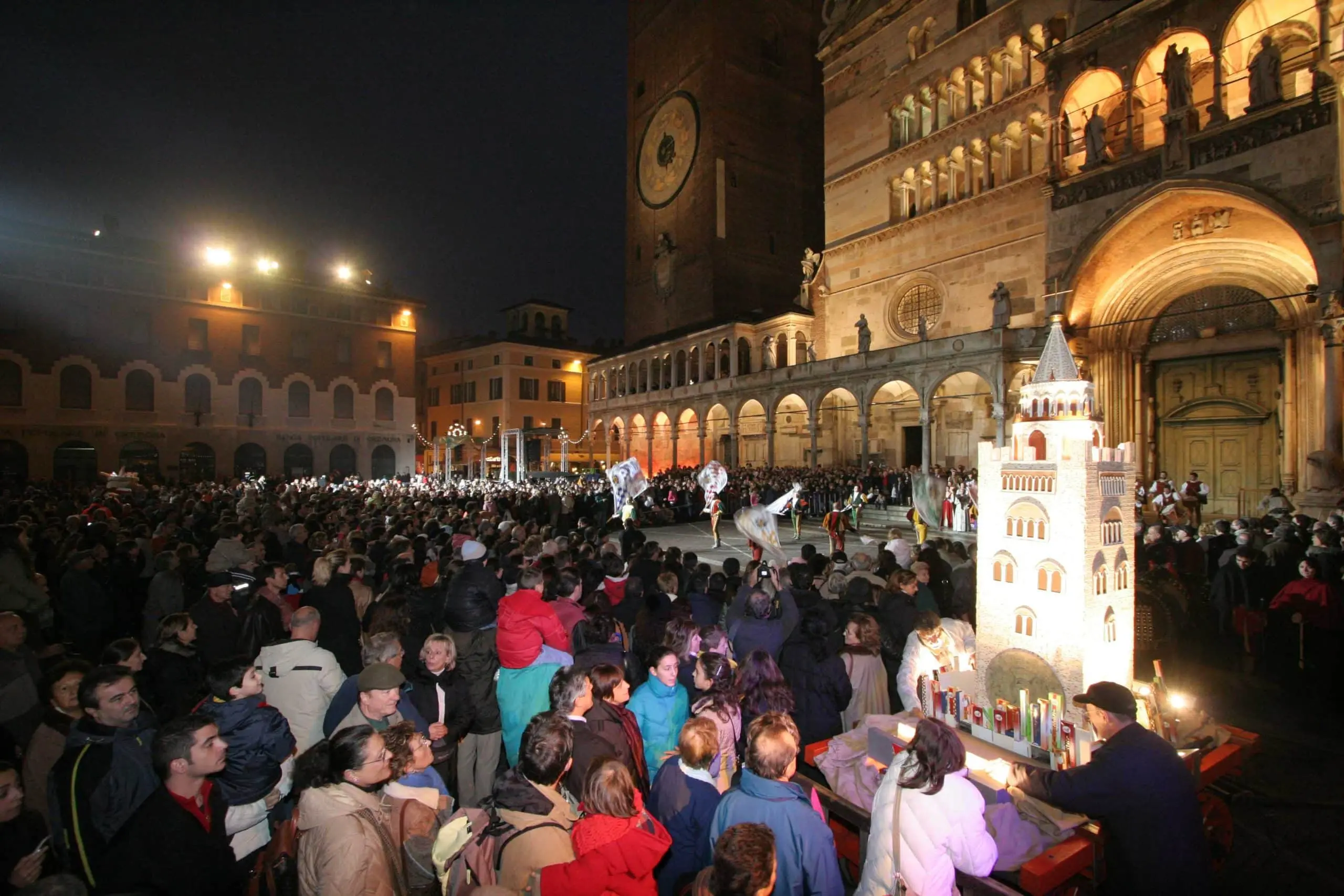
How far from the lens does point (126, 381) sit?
32281 millimetres

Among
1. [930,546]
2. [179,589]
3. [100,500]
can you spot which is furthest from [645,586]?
[100,500]

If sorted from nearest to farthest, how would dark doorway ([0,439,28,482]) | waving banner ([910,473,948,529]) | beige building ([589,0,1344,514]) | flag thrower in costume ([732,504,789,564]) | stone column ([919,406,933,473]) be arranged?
flag thrower in costume ([732,504,789,564])
waving banner ([910,473,948,529])
beige building ([589,0,1344,514])
stone column ([919,406,933,473])
dark doorway ([0,439,28,482])

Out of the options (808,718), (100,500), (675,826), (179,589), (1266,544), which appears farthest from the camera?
(100,500)

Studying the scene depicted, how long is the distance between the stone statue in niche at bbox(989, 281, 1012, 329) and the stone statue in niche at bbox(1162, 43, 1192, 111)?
6.32 metres

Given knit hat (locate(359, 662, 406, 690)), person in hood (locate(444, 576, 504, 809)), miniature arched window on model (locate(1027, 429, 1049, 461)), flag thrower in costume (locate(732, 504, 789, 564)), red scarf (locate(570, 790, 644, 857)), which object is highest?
miniature arched window on model (locate(1027, 429, 1049, 461))

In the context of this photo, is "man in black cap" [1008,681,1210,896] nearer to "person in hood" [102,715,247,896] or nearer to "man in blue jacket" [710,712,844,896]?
"man in blue jacket" [710,712,844,896]

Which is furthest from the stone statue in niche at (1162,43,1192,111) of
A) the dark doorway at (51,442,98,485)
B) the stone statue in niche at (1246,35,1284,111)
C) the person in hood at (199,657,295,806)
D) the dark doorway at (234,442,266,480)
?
the dark doorway at (51,442,98,485)

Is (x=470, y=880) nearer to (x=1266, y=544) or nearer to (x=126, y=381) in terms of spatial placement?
(x=1266, y=544)

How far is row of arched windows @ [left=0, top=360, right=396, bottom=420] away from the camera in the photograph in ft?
96.8

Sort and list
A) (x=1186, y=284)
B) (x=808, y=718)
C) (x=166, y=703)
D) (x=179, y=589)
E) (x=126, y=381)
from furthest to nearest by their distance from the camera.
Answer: (x=126, y=381), (x=1186, y=284), (x=179, y=589), (x=808, y=718), (x=166, y=703)

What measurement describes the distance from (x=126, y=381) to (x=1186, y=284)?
44.4 metres

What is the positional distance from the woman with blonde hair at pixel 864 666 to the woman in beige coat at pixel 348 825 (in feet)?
10.3

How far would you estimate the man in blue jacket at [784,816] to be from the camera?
2518 millimetres

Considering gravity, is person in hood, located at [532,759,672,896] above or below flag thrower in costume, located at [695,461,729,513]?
below
